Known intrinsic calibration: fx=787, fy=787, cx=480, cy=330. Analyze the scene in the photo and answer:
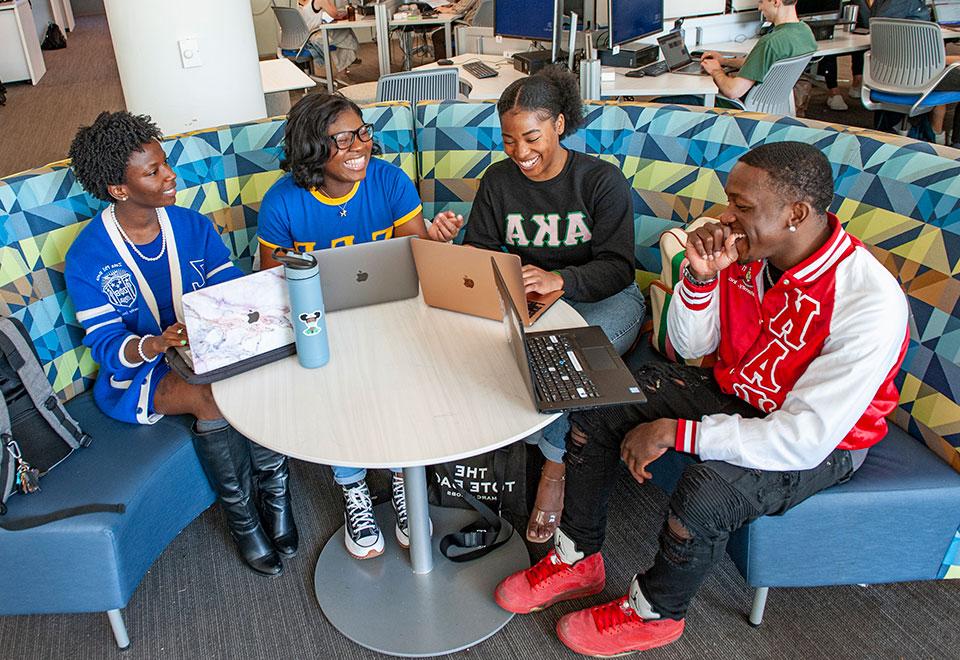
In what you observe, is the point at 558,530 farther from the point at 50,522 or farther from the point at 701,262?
the point at 50,522

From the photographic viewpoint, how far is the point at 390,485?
2469 mm

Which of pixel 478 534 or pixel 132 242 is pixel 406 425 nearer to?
pixel 478 534

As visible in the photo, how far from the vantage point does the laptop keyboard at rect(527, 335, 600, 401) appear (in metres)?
1.58

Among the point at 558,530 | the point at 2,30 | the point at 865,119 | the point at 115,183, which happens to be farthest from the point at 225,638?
the point at 2,30

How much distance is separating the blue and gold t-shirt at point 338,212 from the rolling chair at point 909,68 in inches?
136

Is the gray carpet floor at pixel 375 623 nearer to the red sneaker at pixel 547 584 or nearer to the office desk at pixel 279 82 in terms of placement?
the red sneaker at pixel 547 584

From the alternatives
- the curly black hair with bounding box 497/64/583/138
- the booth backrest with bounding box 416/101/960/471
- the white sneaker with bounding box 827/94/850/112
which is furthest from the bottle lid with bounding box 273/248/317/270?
the white sneaker with bounding box 827/94/850/112

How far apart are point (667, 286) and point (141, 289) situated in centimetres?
144

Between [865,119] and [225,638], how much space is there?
5.58m

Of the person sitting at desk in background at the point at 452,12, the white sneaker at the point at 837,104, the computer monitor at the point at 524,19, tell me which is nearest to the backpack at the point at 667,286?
the computer monitor at the point at 524,19

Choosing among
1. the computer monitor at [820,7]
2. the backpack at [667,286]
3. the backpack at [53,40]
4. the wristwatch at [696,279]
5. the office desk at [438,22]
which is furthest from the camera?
the backpack at [53,40]

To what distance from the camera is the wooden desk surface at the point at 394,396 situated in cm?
149

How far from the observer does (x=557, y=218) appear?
2260 mm

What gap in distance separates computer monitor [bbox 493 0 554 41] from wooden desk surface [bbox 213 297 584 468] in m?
2.77
